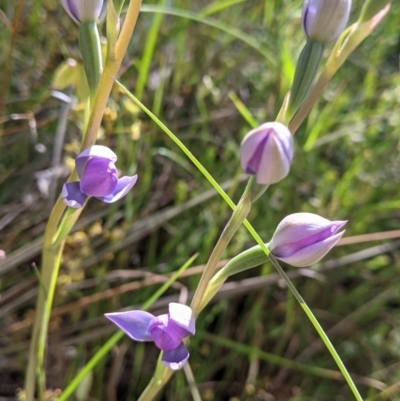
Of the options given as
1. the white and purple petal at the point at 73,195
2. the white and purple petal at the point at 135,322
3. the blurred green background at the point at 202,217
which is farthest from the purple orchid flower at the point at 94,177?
the blurred green background at the point at 202,217

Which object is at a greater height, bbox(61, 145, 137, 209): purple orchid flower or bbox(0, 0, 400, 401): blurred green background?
bbox(61, 145, 137, 209): purple orchid flower

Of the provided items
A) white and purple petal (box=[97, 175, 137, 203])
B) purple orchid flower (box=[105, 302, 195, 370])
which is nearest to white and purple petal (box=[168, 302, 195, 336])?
purple orchid flower (box=[105, 302, 195, 370])

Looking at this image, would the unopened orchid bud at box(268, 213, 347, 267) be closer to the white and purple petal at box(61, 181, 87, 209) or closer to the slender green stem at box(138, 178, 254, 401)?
the slender green stem at box(138, 178, 254, 401)

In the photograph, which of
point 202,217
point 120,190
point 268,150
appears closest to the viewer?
point 268,150

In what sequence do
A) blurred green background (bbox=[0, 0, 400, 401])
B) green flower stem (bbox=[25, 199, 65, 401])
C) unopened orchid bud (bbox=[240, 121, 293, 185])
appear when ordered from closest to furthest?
unopened orchid bud (bbox=[240, 121, 293, 185])
green flower stem (bbox=[25, 199, 65, 401])
blurred green background (bbox=[0, 0, 400, 401])

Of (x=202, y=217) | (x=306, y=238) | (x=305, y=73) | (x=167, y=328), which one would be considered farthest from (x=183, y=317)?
(x=202, y=217)

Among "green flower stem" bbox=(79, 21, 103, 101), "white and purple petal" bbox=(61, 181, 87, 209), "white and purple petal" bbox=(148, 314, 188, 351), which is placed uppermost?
"green flower stem" bbox=(79, 21, 103, 101)

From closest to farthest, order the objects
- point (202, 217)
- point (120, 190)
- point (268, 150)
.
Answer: point (268, 150) < point (120, 190) < point (202, 217)

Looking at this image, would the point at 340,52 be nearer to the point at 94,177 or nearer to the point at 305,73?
the point at 305,73
